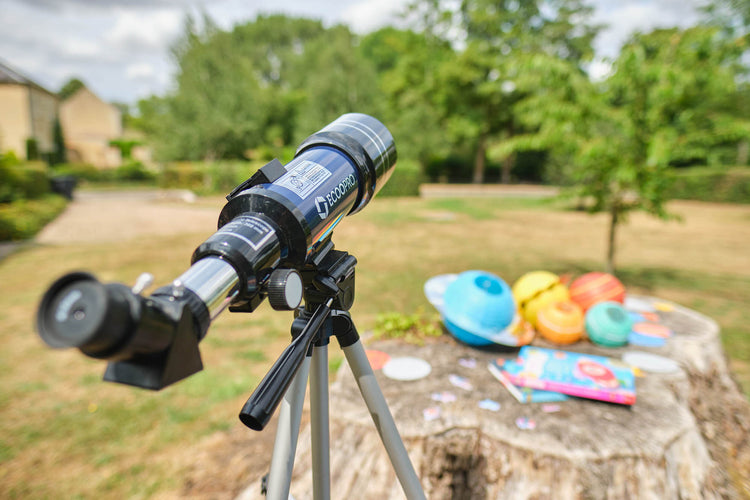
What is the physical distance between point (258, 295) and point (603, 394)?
82.3 inches

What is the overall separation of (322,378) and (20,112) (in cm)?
4024

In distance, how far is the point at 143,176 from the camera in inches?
1213

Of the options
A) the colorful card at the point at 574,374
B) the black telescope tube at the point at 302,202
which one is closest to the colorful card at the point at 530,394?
the colorful card at the point at 574,374

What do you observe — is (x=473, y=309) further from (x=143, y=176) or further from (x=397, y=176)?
(x=143, y=176)

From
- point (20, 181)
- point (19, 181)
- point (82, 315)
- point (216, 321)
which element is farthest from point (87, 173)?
point (82, 315)

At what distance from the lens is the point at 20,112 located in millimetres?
30750

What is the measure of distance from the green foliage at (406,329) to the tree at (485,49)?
24.4 meters

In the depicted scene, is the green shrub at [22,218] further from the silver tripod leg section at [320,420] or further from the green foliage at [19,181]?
the silver tripod leg section at [320,420]

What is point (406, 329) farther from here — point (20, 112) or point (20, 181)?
point (20, 112)

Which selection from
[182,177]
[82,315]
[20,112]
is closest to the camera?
[82,315]

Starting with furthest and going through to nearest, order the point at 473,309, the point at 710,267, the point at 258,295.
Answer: the point at 710,267 → the point at 473,309 → the point at 258,295

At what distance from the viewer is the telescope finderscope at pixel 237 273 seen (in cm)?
58

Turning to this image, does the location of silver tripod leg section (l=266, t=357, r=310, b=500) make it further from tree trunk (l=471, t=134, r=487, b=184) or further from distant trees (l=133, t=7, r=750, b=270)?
tree trunk (l=471, t=134, r=487, b=184)

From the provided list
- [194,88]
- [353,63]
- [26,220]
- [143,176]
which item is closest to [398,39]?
[353,63]
